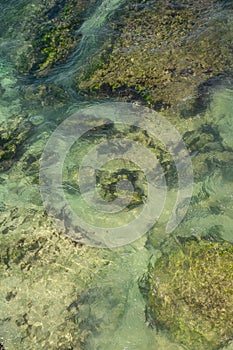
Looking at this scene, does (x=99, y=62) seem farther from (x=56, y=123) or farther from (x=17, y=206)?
(x=17, y=206)

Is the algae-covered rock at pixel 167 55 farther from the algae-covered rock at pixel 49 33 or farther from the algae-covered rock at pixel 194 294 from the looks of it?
the algae-covered rock at pixel 194 294

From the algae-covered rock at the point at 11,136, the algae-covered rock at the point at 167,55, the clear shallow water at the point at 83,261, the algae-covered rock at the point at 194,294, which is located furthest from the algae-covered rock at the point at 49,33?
the algae-covered rock at the point at 194,294

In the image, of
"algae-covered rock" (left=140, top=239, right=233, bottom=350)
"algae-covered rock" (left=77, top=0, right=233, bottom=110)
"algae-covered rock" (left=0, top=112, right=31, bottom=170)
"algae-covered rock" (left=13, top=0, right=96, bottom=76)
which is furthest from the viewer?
"algae-covered rock" (left=13, top=0, right=96, bottom=76)

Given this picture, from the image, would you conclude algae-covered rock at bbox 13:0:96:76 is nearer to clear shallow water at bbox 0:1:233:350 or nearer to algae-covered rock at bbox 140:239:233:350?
clear shallow water at bbox 0:1:233:350

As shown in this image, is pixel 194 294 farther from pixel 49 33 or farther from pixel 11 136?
pixel 49 33

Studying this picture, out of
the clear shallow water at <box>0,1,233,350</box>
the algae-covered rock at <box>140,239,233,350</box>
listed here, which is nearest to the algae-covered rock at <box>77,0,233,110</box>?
the clear shallow water at <box>0,1,233,350</box>

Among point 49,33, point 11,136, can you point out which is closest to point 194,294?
point 11,136

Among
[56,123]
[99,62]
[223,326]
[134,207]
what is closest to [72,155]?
[56,123]
